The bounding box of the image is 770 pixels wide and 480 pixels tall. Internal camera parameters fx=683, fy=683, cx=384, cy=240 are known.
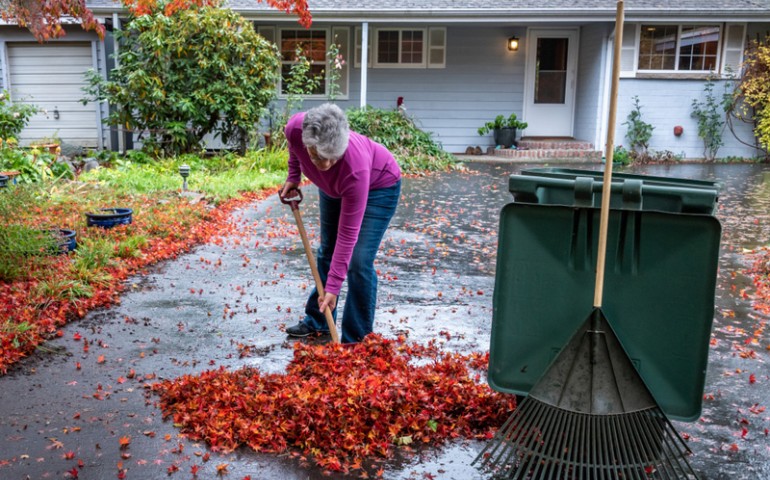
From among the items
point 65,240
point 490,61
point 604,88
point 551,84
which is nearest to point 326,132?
point 65,240

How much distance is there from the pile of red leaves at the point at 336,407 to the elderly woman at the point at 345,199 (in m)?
0.42

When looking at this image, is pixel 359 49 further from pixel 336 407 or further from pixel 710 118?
pixel 336 407

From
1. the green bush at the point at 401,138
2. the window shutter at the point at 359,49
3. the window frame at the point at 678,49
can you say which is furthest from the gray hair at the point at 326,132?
the window frame at the point at 678,49

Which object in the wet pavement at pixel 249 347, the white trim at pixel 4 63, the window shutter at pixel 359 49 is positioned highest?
the window shutter at pixel 359 49

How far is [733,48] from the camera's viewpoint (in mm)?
14977

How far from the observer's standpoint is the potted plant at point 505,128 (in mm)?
15211

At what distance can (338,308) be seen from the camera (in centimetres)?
488

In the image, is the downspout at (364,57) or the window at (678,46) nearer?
the downspout at (364,57)

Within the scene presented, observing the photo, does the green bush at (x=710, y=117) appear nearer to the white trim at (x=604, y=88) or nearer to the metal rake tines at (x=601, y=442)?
the white trim at (x=604, y=88)

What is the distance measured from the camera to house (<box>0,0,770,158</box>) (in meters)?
14.3

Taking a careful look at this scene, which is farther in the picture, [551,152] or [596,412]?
[551,152]

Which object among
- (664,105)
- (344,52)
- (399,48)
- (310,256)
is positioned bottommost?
(310,256)

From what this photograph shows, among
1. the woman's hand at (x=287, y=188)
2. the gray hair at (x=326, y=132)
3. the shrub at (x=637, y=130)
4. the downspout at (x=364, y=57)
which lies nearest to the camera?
the gray hair at (x=326, y=132)

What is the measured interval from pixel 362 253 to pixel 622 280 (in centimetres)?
156
